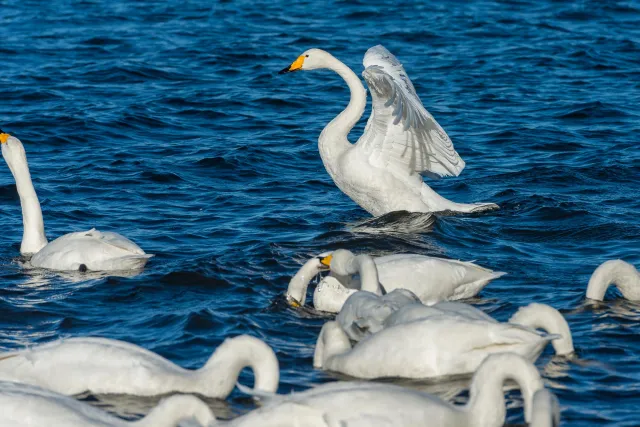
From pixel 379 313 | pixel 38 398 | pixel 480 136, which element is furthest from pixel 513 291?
pixel 480 136

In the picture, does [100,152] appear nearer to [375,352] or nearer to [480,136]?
[480,136]

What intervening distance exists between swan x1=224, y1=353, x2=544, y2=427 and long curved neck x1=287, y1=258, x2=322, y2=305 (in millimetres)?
3067

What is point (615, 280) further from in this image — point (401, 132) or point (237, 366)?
point (401, 132)

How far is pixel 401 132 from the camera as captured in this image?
41.4 feet

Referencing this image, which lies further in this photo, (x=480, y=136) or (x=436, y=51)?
(x=436, y=51)

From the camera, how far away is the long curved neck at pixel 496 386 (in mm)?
6340

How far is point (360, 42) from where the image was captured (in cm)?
2097

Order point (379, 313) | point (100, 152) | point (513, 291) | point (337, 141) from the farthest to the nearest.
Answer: point (100, 152) → point (337, 141) → point (513, 291) → point (379, 313)

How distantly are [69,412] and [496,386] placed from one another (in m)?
2.17

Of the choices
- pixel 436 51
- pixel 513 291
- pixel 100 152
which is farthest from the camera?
pixel 436 51

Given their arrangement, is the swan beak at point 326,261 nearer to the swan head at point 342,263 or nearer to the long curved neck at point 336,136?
the swan head at point 342,263

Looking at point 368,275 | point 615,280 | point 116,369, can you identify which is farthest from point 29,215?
point 615,280

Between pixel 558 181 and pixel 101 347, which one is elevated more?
pixel 101 347

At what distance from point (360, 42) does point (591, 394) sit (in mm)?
14172
